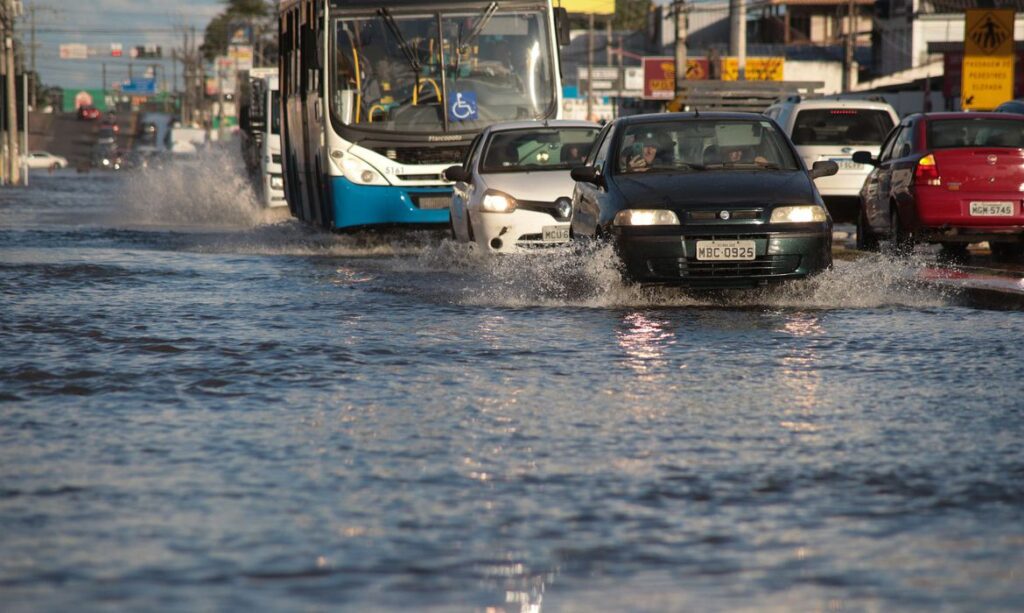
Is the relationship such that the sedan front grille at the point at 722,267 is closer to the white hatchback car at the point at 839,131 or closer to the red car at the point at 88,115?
the white hatchback car at the point at 839,131

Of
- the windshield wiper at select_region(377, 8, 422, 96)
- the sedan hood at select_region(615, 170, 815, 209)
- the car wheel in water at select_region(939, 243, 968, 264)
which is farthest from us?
the windshield wiper at select_region(377, 8, 422, 96)

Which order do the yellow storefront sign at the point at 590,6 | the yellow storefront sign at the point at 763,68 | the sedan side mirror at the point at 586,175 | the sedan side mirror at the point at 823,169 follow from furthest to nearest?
the yellow storefront sign at the point at 590,6
the yellow storefront sign at the point at 763,68
the sedan side mirror at the point at 823,169
the sedan side mirror at the point at 586,175

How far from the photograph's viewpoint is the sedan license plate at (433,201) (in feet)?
72.0

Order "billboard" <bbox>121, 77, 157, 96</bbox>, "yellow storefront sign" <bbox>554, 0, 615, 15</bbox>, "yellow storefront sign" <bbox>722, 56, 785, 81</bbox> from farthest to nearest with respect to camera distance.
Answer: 1. "billboard" <bbox>121, 77, 157, 96</bbox>
2. "yellow storefront sign" <bbox>554, 0, 615, 15</bbox>
3. "yellow storefront sign" <bbox>722, 56, 785, 81</bbox>

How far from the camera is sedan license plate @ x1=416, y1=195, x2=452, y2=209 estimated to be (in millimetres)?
21953

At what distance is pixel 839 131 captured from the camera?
23.7 metres

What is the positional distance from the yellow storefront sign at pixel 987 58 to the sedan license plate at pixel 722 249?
1749cm

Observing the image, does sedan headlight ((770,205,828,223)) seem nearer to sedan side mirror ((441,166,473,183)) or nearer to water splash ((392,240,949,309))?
water splash ((392,240,949,309))

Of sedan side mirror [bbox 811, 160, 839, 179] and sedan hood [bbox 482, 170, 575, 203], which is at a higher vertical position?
sedan side mirror [bbox 811, 160, 839, 179]

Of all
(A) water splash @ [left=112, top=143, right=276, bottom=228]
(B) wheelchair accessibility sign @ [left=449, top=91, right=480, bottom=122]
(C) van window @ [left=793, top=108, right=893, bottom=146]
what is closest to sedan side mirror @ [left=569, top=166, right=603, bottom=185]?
(B) wheelchair accessibility sign @ [left=449, top=91, right=480, bottom=122]

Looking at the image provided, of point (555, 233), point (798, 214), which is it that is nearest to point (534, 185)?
point (555, 233)

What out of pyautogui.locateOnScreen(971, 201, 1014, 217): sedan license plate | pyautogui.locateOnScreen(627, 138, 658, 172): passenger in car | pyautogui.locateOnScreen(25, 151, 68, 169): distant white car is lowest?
pyautogui.locateOnScreen(25, 151, 68, 169): distant white car

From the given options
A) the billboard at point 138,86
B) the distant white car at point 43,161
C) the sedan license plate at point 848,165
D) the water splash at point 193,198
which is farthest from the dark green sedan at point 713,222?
the billboard at point 138,86

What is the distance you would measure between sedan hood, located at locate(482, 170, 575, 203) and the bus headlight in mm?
3656
